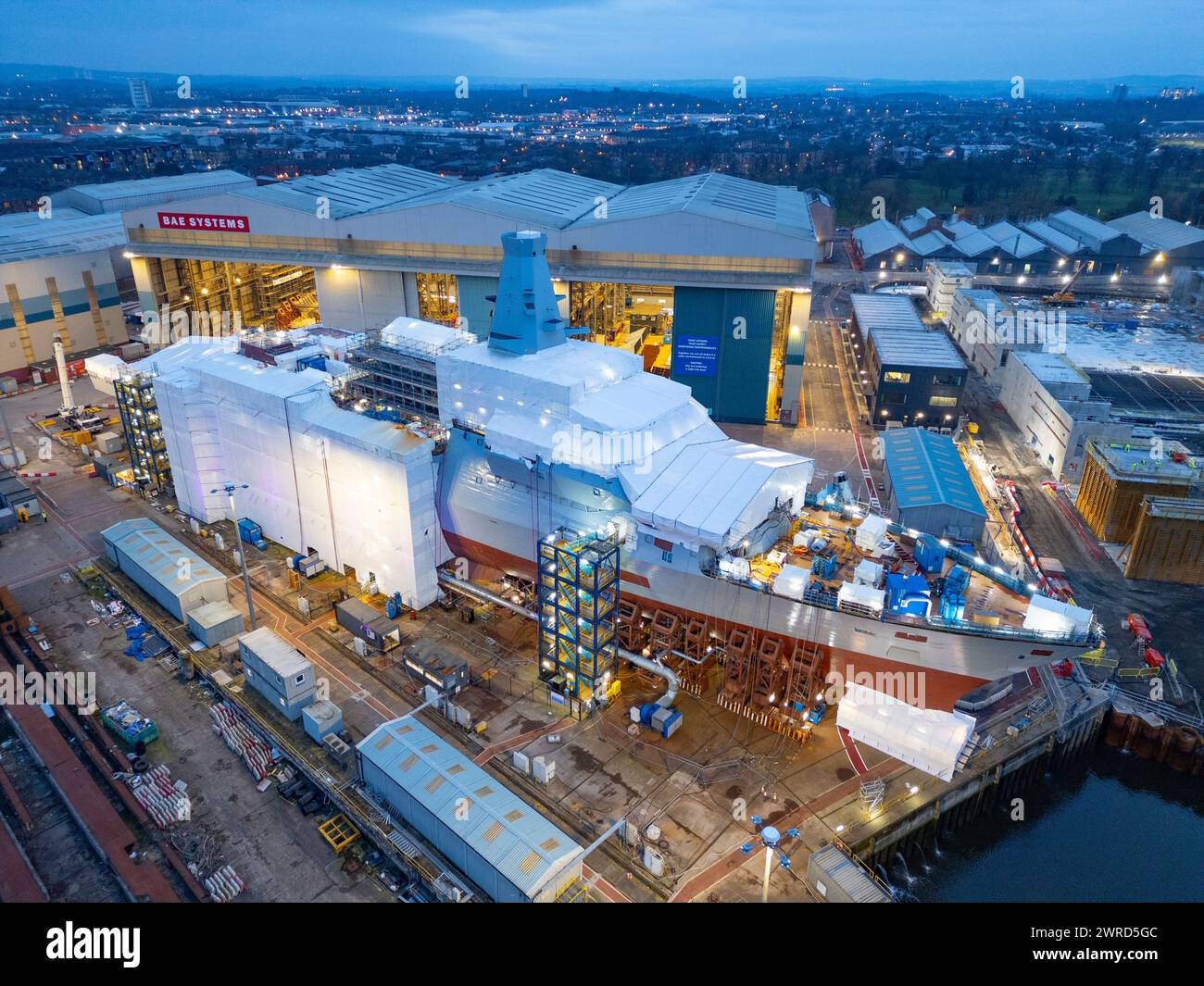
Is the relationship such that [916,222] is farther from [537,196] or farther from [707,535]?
[707,535]

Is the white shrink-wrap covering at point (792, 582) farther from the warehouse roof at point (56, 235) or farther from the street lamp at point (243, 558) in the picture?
the warehouse roof at point (56, 235)

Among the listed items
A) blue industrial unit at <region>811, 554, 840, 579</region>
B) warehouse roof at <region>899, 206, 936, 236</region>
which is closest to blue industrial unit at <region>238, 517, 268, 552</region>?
blue industrial unit at <region>811, 554, 840, 579</region>

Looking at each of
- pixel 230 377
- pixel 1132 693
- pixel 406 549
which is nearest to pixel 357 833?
pixel 406 549

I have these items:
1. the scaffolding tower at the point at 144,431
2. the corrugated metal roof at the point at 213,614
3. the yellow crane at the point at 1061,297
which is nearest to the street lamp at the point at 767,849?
the corrugated metal roof at the point at 213,614

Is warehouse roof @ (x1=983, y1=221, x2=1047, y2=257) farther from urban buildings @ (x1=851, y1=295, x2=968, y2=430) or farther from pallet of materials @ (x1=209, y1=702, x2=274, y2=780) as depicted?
pallet of materials @ (x1=209, y1=702, x2=274, y2=780)

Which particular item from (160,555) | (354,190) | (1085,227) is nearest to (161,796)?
(160,555)

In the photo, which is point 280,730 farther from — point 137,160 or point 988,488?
point 137,160
